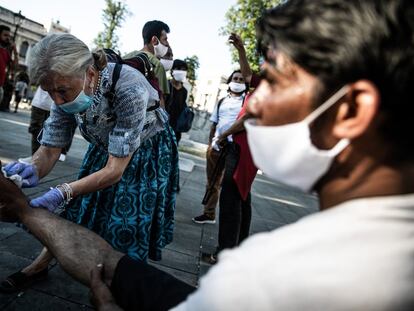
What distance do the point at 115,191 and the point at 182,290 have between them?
39.9 inches

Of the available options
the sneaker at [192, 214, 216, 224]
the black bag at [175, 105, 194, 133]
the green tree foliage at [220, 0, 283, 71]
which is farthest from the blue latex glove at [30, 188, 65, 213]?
the green tree foliage at [220, 0, 283, 71]

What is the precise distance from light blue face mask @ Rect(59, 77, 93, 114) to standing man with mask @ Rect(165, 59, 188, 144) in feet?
13.5

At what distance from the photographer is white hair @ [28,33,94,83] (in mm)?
1777

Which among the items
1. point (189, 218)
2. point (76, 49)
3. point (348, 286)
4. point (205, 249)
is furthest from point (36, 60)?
point (189, 218)

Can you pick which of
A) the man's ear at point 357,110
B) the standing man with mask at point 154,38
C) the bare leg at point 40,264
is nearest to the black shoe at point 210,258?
the bare leg at point 40,264

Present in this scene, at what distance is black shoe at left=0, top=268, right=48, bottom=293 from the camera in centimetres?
219

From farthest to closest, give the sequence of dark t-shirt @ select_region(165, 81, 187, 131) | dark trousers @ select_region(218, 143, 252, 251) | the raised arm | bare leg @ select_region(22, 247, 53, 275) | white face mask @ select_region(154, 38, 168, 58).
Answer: dark t-shirt @ select_region(165, 81, 187, 131) < white face mask @ select_region(154, 38, 168, 58) < the raised arm < dark trousers @ select_region(218, 143, 252, 251) < bare leg @ select_region(22, 247, 53, 275)

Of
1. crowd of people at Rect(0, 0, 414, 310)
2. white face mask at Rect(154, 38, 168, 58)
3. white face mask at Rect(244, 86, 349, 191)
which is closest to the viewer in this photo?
crowd of people at Rect(0, 0, 414, 310)

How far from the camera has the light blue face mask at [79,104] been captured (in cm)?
196

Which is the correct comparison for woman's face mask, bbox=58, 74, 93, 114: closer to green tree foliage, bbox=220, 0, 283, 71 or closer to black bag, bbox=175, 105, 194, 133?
black bag, bbox=175, 105, 194, 133

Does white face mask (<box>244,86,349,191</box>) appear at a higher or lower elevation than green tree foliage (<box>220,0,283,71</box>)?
lower

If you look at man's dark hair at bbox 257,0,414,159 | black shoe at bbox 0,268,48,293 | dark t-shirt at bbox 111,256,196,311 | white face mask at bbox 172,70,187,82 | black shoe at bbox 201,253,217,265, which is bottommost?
black shoe at bbox 0,268,48,293

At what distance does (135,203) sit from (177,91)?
14.4 feet

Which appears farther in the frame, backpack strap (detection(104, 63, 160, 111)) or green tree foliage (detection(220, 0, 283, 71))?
green tree foliage (detection(220, 0, 283, 71))
